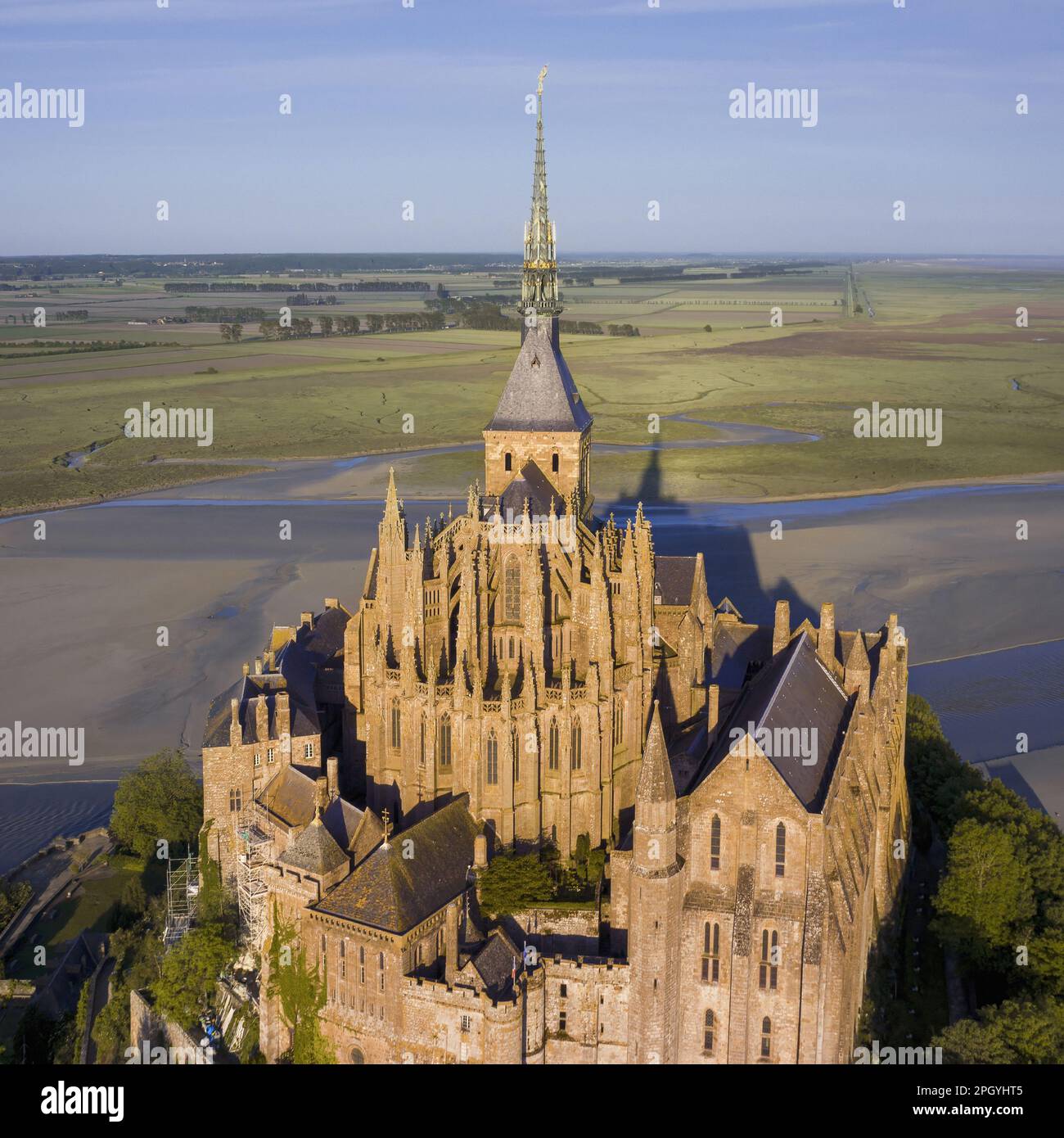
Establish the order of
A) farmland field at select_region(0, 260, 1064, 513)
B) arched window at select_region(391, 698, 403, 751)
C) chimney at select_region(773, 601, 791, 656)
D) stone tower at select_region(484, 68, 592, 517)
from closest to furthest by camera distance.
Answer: arched window at select_region(391, 698, 403, 751) → stone tower at select_region(484, 68, 592, 517) → chimney at select_region(773, 601, 791, 656) → farmland field at select_region(0, 260, 1064, 513)

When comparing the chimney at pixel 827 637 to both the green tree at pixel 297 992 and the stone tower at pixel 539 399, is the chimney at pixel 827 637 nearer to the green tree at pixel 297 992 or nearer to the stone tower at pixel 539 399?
the stone tower at pixel 539 399

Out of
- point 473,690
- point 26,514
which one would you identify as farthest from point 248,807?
point 26,514

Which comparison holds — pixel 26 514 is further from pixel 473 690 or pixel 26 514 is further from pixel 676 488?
pixel 473 690

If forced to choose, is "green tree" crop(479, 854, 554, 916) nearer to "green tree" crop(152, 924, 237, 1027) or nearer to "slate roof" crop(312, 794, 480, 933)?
"slate roof" crop(312, 794, 480, 933)

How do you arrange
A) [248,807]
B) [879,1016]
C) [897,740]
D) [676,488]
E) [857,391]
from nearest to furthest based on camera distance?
[879,1016] → [248,807] → [897,740] → [676,488] → [857,391]

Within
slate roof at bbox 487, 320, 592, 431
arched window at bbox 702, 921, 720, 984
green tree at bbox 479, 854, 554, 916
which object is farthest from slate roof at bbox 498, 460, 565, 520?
arched window at bbox 702, 921, 720, 984

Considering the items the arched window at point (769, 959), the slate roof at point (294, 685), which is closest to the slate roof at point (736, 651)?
the arched window at point (769, 959)
